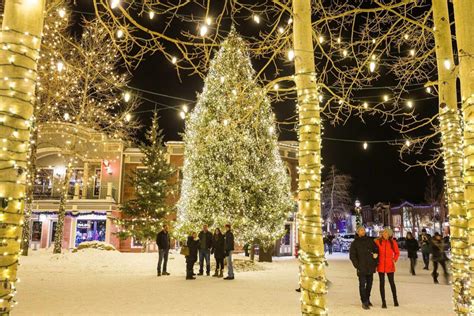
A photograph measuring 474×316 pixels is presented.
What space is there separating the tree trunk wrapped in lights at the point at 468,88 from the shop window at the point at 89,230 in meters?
34.3

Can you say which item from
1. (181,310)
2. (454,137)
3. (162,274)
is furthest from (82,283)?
(454,137)

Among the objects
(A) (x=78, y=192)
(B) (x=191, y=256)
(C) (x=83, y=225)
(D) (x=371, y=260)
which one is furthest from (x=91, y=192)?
(D) (x=371, y=260)

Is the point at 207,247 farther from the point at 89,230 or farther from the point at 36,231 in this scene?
the point at 36,231

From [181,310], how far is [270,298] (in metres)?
2.79

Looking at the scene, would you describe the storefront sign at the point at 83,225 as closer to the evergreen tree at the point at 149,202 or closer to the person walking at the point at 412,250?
the evergreen tree at the point at 149,202

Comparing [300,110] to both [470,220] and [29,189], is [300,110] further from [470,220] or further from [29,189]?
[29,189]

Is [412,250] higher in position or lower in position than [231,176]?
lower

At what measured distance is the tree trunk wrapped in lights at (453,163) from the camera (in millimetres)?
6391

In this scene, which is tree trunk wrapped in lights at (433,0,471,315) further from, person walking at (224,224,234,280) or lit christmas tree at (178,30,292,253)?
lit christmas tree at (178,30,292,253)

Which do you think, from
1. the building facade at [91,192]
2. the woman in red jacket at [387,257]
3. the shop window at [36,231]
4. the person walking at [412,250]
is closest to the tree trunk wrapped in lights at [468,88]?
the woman in red jacket at [387,257]

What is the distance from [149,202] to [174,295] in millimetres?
19079

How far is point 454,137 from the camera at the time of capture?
6633 millimetres

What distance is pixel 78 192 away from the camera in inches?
1384

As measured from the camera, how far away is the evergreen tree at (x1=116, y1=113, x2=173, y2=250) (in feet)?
93.2
